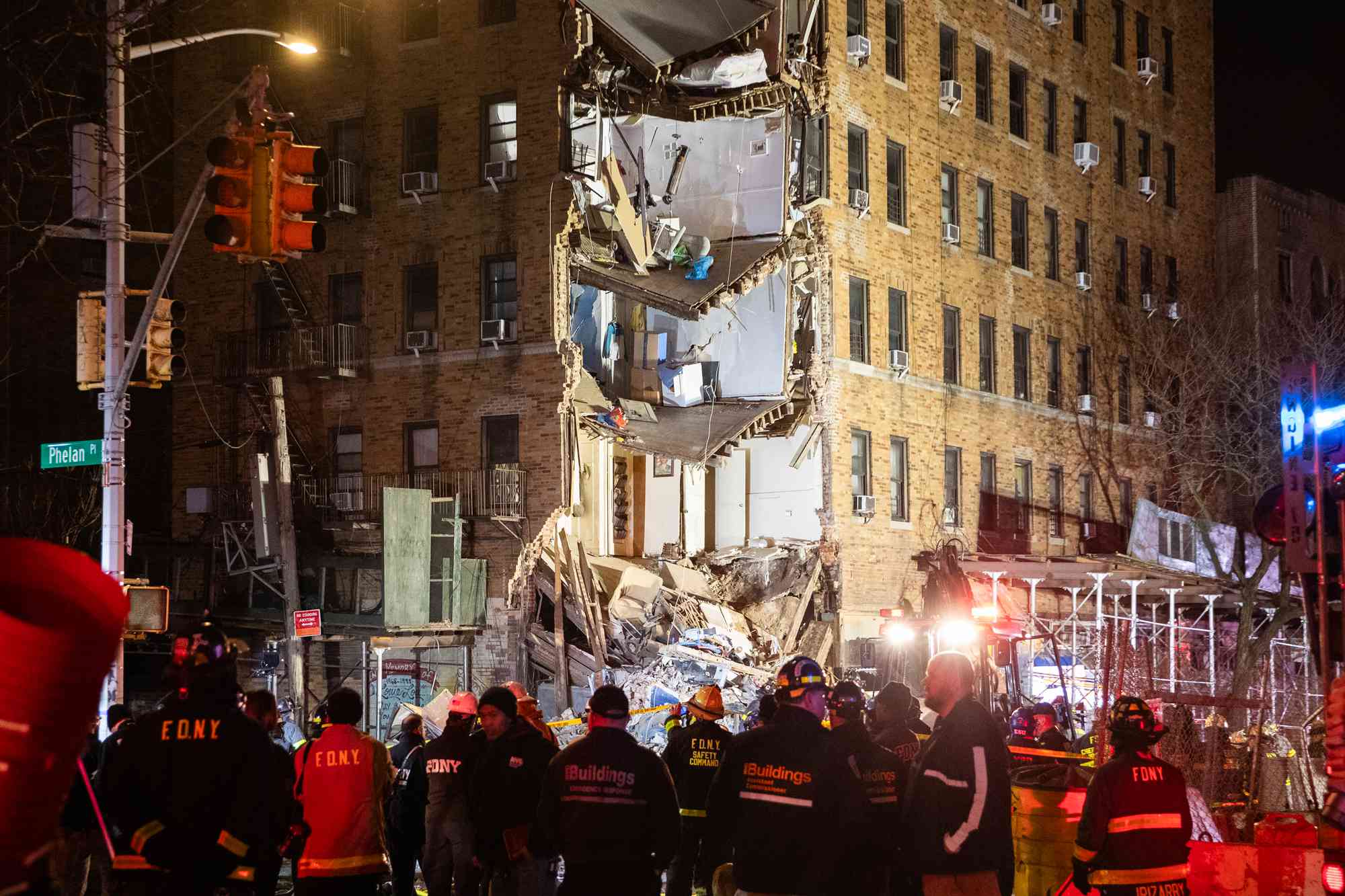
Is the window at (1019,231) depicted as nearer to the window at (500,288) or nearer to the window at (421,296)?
the window at (500,288)

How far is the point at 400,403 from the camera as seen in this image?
34.1 metres

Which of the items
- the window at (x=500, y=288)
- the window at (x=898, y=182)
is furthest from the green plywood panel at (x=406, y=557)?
the window at (x=898, y=182)

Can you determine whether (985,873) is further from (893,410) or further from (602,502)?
(893,410)

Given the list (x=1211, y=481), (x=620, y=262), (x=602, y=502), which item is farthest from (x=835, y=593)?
(x=1211, y=481)

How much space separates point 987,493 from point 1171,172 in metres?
14.1

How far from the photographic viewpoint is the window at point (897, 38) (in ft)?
118

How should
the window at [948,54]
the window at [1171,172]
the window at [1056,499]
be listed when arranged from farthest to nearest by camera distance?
the window at [1171,172]
the window at [1056,499]
the window at [948,54]

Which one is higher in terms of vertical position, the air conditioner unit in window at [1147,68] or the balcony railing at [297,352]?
the air conditioner unit in window at [1147,68]

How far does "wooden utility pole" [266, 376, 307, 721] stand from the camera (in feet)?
103

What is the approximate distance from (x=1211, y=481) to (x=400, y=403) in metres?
24.6

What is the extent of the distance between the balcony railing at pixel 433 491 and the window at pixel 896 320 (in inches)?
375

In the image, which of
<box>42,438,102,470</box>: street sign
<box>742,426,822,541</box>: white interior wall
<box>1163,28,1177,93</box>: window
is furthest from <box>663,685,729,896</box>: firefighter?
<box>1163,28,1177,93</box>: window

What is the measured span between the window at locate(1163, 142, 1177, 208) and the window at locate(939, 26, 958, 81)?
11154mm

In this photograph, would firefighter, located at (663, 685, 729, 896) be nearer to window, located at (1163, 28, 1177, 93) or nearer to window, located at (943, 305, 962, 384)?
window, located at (943, 305, 962, 384)
